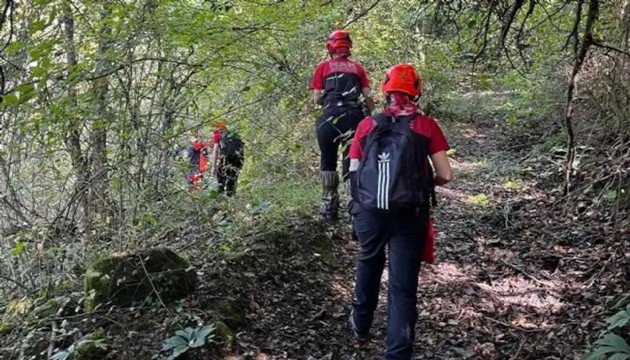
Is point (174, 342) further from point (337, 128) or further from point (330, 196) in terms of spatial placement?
point (330, 196)

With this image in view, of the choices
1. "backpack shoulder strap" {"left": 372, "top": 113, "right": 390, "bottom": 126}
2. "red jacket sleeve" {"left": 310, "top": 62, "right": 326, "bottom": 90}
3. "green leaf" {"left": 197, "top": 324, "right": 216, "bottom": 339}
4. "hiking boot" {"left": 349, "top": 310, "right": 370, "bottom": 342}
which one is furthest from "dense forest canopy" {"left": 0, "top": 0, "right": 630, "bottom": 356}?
"hiking boot" {"left": 349, "top": 310, "right": 370, "bottom": 342}

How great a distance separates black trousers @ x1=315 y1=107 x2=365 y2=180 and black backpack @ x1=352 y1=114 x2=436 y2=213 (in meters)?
2.22

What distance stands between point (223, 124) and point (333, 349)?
292cm

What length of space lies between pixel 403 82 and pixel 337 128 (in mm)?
2456

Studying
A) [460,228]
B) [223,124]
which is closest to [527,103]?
[460,228]

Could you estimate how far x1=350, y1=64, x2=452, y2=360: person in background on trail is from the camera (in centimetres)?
378

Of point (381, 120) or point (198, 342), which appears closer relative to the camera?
point (198, 342)

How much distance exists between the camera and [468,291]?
542cm

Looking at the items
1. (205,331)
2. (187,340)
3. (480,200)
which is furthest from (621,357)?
(480,200)

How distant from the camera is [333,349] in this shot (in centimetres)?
442

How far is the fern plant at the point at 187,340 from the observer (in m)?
3.78

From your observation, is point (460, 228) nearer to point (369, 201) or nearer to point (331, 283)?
point (331, 283)

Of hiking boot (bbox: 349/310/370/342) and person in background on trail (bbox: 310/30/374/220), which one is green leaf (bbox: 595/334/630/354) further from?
person in background on trail (bbox: 310/30/374/220)

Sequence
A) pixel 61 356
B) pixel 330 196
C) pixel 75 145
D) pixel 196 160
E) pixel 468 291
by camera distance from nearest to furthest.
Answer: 1. pixel 61 356
2. pixel 468 291
3. pixel 75 145
4. pixel 330 196
5. pixel 196 160
